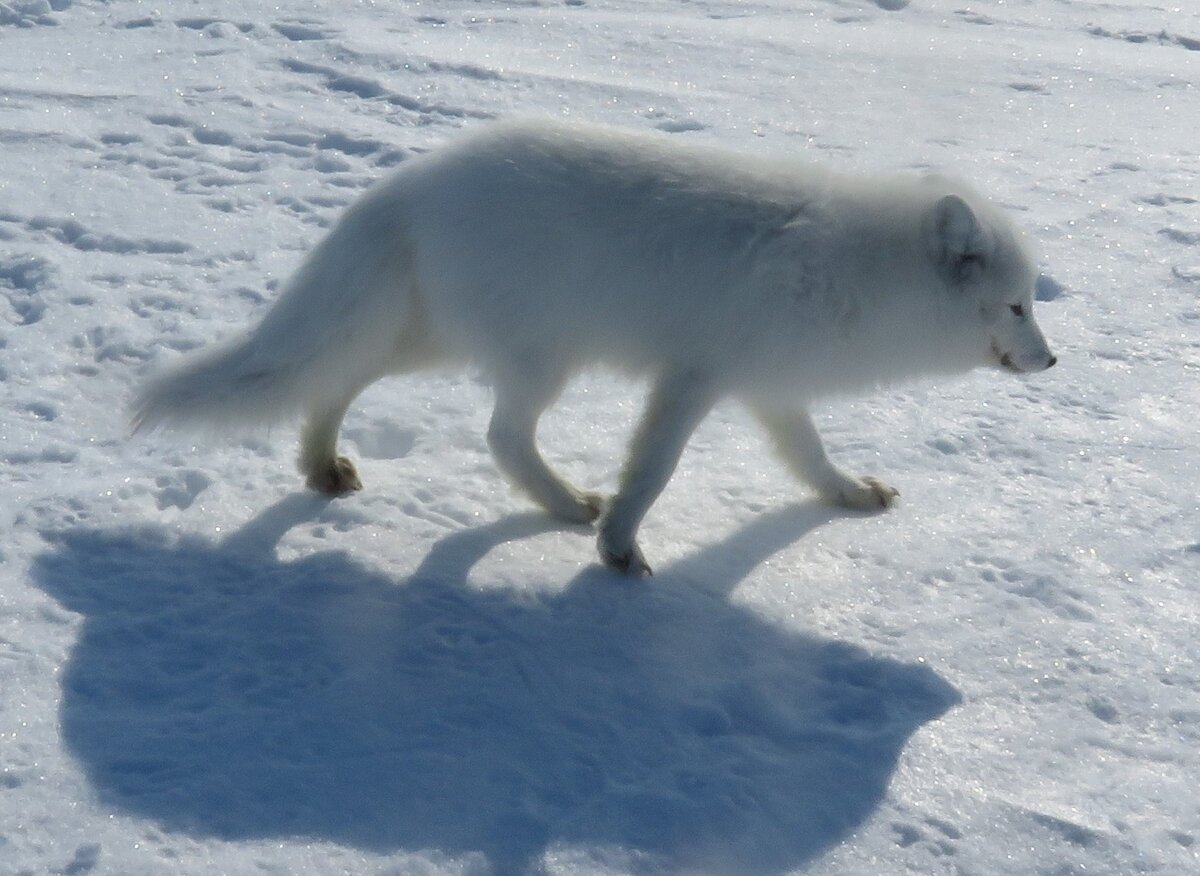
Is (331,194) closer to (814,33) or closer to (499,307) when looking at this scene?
(499,307)

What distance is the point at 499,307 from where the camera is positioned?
11.0 ft

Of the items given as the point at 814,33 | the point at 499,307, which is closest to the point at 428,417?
the point at 499,307

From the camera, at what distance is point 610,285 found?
3395 millimetres

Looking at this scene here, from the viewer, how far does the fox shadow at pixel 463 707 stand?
256 cm

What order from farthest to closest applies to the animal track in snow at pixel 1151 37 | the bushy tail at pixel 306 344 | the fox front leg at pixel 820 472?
the animal track in snow at pixel 1151 37 < the fox front leg at pixel 820 472 < the bushy tail at pixel 306 344

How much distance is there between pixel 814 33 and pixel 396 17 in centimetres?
281

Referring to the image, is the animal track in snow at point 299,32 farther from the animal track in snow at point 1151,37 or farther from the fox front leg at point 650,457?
the animal track in snow at point 1151,37

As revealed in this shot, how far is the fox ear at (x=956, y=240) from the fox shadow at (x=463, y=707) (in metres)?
1.00

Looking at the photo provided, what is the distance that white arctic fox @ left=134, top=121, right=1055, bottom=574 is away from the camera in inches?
133

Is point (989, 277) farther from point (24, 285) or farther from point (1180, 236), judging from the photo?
point (24, 285)

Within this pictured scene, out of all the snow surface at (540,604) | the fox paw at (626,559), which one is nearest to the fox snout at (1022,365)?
the snow surface at (540,604)

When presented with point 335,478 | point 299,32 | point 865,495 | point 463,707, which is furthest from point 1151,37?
point 463,707

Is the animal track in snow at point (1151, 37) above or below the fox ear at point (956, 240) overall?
above

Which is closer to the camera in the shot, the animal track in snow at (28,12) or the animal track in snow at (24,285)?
the animal track in snow at (24,285)
